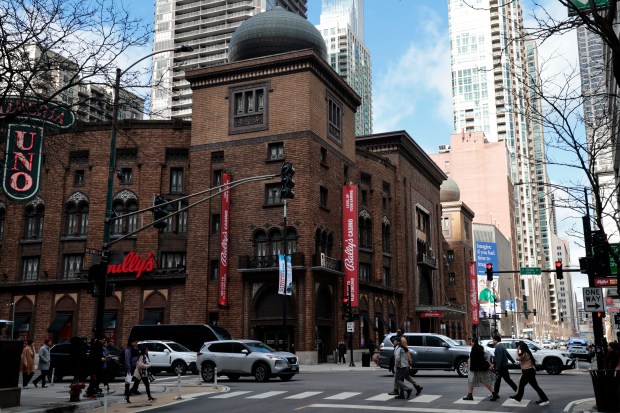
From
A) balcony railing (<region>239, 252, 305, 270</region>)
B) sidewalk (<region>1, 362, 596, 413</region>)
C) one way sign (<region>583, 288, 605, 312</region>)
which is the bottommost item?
sidewalk (<region>1, 362, 596, 413</region>)

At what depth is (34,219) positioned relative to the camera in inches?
1933

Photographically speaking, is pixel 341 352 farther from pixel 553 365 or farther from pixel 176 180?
pixel 176 180

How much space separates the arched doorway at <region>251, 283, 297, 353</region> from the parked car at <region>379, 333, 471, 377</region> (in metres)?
13.9

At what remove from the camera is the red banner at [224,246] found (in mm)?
43625

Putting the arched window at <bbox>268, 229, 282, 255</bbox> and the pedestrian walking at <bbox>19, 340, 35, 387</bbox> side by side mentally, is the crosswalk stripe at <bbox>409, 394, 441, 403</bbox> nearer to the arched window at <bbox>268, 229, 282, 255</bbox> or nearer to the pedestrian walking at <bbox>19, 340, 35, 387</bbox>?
the pedestrian walking at <bbox>19, 340, 35, 387</bbox>

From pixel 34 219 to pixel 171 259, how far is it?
1118 centimetres

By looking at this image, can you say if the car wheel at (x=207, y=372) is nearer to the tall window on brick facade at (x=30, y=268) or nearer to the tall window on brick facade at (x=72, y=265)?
the tall window on brick facade at (x=72, y=265)

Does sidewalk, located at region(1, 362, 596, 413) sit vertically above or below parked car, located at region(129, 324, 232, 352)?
below

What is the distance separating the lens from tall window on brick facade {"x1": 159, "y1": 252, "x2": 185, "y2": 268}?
4688 cm

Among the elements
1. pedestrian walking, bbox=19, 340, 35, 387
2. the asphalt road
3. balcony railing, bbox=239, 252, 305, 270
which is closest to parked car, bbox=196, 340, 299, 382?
the asphalt road

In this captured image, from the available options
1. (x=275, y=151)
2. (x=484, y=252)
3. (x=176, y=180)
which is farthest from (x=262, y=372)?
(x=484, y=252)

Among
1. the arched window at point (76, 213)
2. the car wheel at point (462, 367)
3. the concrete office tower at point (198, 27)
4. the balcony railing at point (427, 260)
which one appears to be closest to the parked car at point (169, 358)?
the car wheel at point (462, 367)

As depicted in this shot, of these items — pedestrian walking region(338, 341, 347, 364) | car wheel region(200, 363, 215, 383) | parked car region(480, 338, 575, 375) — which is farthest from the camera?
pedestrian walking region(338, 341, 347, 364)

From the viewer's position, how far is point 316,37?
49438mm
